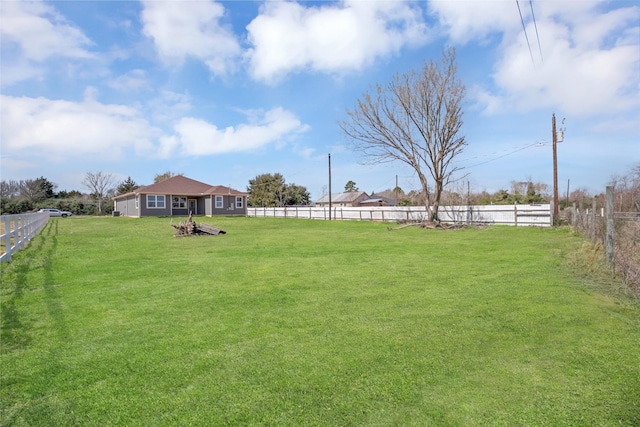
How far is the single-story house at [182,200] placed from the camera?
110 feet

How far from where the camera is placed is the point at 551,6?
226 inches

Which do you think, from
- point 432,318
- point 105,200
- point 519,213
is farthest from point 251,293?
point 105,200

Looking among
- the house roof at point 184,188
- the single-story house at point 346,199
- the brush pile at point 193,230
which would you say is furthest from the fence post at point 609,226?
the single-story house at point 346,199

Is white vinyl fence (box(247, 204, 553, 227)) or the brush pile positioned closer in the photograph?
the brush pile

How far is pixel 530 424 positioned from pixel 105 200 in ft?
209

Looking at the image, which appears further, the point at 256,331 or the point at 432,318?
the point at 432,318

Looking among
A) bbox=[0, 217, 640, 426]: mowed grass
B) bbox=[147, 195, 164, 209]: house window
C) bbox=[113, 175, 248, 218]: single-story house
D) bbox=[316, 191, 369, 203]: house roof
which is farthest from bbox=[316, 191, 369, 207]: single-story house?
bbox=[0, 217, 640, 426]: mowed grass

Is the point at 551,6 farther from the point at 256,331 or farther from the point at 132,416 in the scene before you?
the point at 132,416

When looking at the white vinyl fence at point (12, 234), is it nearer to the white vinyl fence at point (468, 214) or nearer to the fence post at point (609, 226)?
the fence post at point (609, 226)

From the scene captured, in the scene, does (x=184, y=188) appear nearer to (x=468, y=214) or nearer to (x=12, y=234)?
(x=468, y=214)

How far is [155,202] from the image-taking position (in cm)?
3372

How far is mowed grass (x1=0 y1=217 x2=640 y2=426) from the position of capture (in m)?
2.37

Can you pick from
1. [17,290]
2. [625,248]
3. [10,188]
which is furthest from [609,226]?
[10,188]

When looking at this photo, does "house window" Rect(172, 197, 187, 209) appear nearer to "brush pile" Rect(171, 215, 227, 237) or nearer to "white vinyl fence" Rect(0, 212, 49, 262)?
"brush pile" Rect(171, 215, 227, 237)
